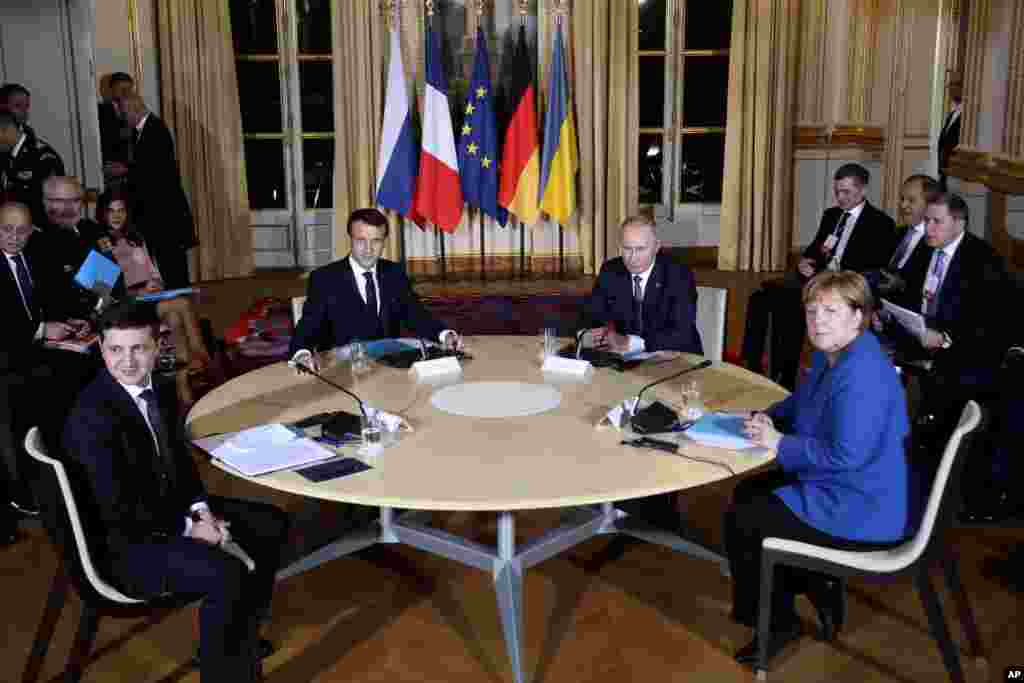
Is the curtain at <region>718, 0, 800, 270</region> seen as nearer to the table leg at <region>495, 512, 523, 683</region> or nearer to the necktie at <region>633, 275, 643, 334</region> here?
the necktie at <region>633, 275, 643, 334</region>

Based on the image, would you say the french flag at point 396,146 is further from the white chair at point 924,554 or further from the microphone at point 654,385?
the white chair at point 924,554

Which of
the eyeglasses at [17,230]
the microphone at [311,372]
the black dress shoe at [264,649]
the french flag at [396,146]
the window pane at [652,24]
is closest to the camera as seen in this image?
the black dress shoe at [264,649]

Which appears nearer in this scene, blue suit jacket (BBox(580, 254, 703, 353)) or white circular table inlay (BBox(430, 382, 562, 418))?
white circular table inlay (BBox(430, 382, 562, 418))

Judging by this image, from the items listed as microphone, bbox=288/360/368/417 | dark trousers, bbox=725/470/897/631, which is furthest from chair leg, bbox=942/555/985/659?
microphone, bbox=288/360/368/417

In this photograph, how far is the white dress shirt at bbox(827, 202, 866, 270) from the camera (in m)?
5.30

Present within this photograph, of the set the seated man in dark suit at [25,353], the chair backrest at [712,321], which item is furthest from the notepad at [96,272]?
the chair backrest at [712,321]

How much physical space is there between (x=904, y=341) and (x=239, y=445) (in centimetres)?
286

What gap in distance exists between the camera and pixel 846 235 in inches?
209

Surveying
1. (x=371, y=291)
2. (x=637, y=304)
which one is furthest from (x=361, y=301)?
(x=637, y=304)

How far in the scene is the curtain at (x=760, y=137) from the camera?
8.19 meters

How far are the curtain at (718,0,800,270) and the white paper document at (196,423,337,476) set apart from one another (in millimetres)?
6117

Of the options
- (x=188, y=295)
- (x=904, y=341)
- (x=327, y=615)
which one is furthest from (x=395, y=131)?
(x=327, y=615)

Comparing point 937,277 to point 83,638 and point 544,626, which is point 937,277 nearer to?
point 544,626

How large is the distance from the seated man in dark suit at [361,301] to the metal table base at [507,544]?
2.66 feet
